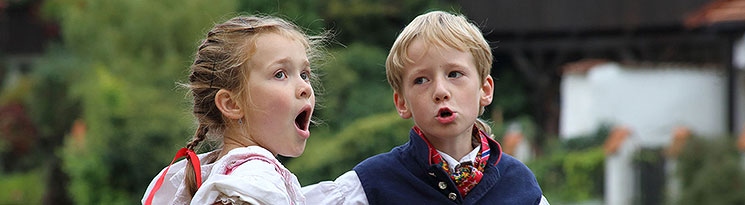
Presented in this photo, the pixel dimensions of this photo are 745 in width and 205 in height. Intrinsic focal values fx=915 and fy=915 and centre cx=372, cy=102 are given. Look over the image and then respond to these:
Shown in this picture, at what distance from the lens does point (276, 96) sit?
192 centimetres

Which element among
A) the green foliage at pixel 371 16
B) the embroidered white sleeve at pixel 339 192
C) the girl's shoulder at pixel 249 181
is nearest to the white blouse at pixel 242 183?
the girl's shoulder at pixel 249 181

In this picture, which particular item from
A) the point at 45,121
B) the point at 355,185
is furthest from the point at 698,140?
the point at 45,121

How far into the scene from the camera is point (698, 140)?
7867mm

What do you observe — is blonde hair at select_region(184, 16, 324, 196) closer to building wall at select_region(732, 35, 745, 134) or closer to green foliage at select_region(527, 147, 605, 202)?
green foliage at select_region(527, 147, 605, 202)

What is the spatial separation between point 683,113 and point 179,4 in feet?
21.8

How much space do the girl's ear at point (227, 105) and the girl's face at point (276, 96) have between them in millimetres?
23

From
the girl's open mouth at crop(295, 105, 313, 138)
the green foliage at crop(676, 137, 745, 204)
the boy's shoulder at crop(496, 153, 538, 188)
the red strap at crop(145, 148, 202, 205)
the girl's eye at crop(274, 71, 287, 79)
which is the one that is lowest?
the green foliage at crop(676, 137, 745, 204)

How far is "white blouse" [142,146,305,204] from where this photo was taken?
5.60 feet

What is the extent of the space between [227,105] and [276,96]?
0.12 m

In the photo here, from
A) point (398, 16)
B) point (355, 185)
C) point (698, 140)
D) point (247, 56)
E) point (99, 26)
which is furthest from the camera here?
point (398, 16)

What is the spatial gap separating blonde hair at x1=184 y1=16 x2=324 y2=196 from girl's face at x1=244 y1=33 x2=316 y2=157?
2cm

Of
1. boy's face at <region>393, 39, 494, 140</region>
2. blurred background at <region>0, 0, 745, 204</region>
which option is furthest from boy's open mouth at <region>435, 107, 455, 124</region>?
blurred background at <region>0, 0, 745, 204</region>

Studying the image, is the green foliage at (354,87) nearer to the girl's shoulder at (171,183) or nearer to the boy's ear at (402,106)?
the boy's ear at (402,106)

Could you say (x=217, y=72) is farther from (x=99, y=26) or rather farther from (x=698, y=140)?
(x=99, y=26)
